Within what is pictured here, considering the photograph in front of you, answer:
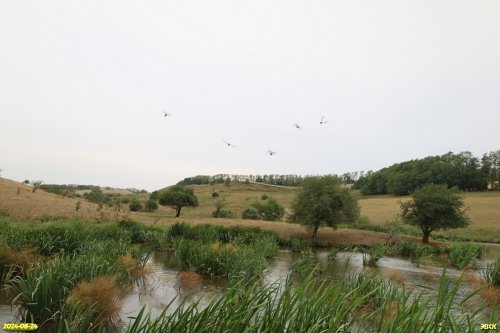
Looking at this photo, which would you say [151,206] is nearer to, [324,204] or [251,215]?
[251,215]

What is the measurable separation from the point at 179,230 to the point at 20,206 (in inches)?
783

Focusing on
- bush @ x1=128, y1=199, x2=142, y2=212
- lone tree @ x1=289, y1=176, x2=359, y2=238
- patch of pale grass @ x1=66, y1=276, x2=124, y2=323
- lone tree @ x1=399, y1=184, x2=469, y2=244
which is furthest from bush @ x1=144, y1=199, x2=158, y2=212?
patch of pale grass @ x1=66, y1=276, x2=124, y2=323

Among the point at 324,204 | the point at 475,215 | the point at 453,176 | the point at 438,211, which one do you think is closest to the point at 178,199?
the point at 324,204

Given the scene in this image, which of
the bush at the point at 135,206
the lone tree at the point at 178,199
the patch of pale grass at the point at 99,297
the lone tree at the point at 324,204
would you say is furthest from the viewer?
the bush at the point at 135,206

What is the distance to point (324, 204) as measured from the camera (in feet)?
113

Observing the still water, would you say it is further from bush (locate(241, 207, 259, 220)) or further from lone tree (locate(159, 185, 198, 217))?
bush (locate(241, 207, 259, 220))

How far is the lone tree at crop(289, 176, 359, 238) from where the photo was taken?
34.6 meters

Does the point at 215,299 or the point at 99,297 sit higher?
the point at 215,299

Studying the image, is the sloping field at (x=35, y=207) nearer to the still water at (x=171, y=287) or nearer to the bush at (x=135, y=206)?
the still water at (x=171, y=287)

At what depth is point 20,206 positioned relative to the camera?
34.2 m

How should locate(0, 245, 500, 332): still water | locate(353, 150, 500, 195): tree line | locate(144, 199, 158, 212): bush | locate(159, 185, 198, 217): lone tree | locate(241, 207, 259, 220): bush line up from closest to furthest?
locate(0, 245, 500, 332): still water → locate(159, 185, 198, 217): lone tree → locate(241, 207, 259, 220): bush → locate(144, 199, 158, 212): bush → locate(353, 150, 500, 195): tree line

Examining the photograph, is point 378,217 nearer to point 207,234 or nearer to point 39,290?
point 207,234

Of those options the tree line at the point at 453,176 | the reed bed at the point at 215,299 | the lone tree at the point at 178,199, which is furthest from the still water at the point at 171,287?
the tree line at the point at 453,176

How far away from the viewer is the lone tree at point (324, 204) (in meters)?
34.6
